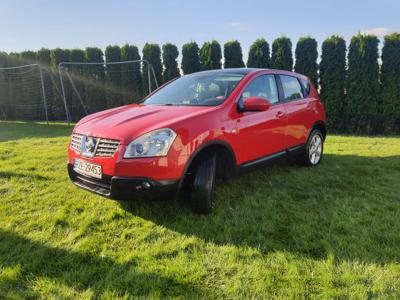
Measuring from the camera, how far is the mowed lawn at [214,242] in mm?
2045

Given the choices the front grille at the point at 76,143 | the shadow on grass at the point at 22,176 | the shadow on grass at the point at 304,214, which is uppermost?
the front grille at the point at 76,143

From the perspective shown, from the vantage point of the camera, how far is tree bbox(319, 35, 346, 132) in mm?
9961

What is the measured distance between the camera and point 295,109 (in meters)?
4.38

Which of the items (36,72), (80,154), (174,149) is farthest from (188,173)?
(36,72)

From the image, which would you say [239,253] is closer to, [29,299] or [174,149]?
[174,149]

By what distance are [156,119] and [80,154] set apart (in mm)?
912

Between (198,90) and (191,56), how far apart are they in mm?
8995

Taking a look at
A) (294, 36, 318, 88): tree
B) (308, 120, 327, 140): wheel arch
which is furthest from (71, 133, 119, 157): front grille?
(294, 36, 318, 88): tree

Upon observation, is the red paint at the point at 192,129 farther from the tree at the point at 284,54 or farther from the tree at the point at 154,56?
the tree at the point at 154,56

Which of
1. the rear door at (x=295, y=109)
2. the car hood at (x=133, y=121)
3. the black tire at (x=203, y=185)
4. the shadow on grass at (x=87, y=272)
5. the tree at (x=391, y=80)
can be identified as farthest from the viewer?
the tree at (x=391, y=80)

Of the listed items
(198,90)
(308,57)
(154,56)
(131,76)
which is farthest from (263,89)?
(131,76)

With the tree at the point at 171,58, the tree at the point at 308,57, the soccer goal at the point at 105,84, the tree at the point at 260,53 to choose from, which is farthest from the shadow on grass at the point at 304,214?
the soccer goal at the point at 105,84

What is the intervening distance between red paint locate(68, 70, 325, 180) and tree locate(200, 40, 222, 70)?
26.0 feet

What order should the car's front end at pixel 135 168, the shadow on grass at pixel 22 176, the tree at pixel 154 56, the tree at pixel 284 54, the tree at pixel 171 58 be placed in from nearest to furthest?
the car's front end at pixel 135 168, the shadow on grass at pixel 22 176, the tree at pixel 284 54, the tree at pixel 171 58, the tree at pixel 154 56
